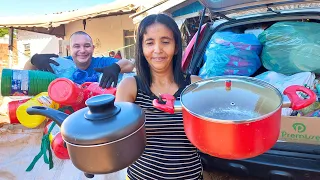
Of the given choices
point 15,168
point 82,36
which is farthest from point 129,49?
point 15,168

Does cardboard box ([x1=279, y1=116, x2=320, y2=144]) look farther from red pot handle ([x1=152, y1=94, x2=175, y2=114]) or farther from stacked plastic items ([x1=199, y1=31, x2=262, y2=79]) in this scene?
red pot handle ([x1=152, y1=94, x2=175, y2=114])

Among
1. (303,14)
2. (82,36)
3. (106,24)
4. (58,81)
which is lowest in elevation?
(58,81)

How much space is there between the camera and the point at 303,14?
1.96m

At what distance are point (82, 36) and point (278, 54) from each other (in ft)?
5.35

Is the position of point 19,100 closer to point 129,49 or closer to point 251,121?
point 251,121

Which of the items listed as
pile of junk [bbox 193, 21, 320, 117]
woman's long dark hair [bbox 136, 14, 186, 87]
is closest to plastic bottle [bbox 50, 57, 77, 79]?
woman's long dark hair [bbox 136, 14, 186, 87]

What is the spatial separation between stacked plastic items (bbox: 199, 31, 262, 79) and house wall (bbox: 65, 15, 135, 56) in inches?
237

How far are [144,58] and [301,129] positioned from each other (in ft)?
3.37

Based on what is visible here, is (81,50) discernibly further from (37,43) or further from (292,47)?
(37,43)

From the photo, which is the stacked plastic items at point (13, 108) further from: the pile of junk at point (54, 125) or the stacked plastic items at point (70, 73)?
the stacked plastic items at point (70, 73)

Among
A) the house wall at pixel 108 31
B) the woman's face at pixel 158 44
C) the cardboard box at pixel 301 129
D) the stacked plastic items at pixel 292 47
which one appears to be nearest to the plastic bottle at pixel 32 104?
the woman's face at pixel 158 44

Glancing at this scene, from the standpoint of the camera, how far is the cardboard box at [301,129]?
4.70 ft

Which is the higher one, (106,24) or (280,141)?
Answer: (106,24)

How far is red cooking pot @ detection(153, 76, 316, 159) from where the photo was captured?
2.15 feet
